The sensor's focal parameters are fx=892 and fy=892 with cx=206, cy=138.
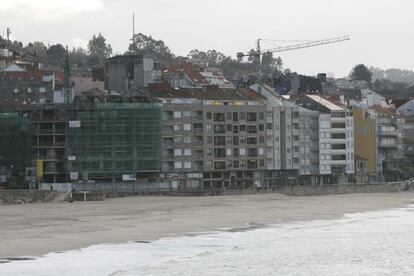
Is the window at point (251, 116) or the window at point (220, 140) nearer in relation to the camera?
the window at point (220, 140)

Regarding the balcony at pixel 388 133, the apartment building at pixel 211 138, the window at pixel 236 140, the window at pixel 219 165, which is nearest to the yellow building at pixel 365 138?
the balcony at pixel 388 133

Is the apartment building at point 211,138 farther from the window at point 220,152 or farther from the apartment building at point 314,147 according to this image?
the apartment building at point 314,147

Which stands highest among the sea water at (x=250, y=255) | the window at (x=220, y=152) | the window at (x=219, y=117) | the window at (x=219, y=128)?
the window at (x=219, y=117)

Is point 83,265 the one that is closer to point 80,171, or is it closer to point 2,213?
point 2,213

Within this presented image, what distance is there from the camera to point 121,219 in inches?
2608

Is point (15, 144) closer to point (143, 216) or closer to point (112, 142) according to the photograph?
point (112, 142)

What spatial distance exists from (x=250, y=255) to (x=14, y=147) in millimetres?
60283

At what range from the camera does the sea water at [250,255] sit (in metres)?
38.9

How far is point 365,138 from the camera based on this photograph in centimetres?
13688

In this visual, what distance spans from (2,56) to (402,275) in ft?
485

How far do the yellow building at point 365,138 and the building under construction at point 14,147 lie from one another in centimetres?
5538

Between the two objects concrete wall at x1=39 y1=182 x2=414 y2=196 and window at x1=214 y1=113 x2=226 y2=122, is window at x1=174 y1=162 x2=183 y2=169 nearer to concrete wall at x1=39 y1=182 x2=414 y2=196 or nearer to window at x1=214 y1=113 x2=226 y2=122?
concrete wall at x1=39 y1=182 x2=414 y2=196

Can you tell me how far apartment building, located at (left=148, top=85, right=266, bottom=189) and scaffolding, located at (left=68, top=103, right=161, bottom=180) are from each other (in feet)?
18.4

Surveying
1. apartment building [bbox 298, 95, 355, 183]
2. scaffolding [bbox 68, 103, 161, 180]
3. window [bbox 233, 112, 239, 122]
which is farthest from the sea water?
apartment building [bbox 298, 95, 355, 183]
